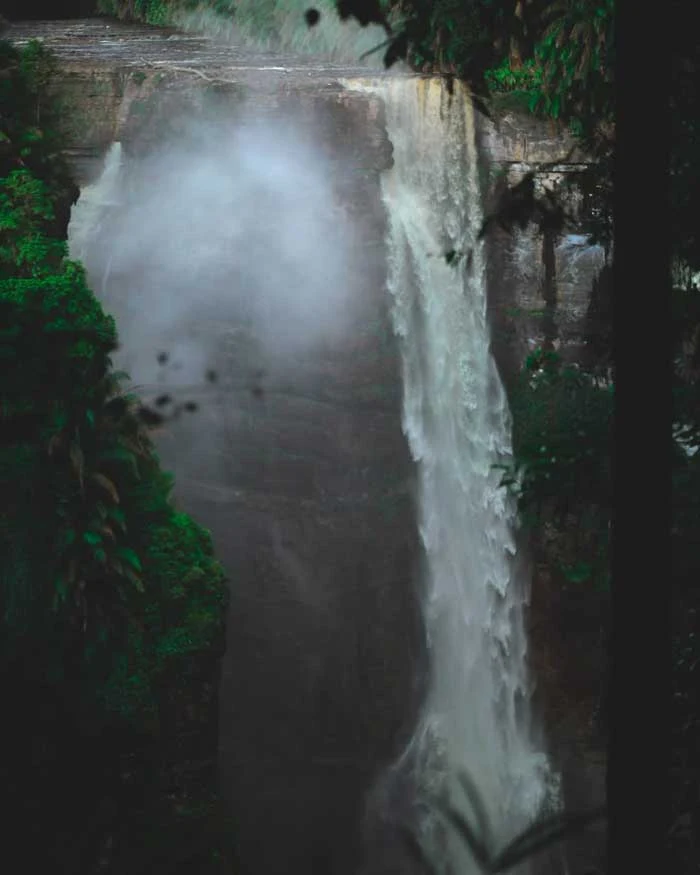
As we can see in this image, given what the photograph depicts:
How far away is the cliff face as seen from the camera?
48.3ft

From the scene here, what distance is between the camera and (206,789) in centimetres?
1038

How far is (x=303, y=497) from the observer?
1534 cm

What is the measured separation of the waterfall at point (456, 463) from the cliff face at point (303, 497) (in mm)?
232

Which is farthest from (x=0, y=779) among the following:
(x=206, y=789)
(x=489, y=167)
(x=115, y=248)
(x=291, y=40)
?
(x=291, y=40)

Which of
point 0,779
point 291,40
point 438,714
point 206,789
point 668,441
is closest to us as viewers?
point 668,441

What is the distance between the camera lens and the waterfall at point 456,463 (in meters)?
15.2

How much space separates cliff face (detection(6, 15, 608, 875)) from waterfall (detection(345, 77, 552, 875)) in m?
0.23

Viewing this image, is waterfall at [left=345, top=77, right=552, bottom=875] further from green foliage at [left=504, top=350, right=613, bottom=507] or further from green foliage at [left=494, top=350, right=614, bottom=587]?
green foliage at [left=504, top=350, right=613, bottom=507]

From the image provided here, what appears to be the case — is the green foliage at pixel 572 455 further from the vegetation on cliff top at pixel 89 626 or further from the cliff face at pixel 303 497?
the cliff face at pixel 303 497

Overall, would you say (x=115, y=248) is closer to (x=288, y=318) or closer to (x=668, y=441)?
(x=288, y=318)

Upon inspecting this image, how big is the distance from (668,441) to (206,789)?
809 cm

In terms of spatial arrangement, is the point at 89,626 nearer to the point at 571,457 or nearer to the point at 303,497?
the point at 571,457

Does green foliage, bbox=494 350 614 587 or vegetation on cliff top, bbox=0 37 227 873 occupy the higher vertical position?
green foliage, bbox=494 350 614 587

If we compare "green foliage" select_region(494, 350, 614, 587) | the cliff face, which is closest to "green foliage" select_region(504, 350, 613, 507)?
"green foliage" select_region(494, 350, 614, 587)
